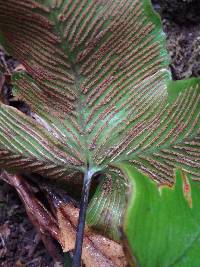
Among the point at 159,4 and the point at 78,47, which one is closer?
the point at 78,47

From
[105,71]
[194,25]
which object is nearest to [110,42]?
[105,71]

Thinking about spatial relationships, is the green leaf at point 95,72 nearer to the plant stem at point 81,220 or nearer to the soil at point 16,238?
the plant stem at point 81,220

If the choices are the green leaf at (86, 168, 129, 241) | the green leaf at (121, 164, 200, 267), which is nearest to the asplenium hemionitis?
the green leaf at (86, 168, 129, 241)

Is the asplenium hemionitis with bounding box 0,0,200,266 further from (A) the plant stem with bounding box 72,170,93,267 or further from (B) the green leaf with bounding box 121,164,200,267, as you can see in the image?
(B) the green leaf with bounding box 121,164,200,267

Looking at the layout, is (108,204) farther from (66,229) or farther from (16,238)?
(16,238)

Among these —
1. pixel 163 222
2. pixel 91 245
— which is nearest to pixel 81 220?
pixel 91 245

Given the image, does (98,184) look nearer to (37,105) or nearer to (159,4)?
(37,105)
